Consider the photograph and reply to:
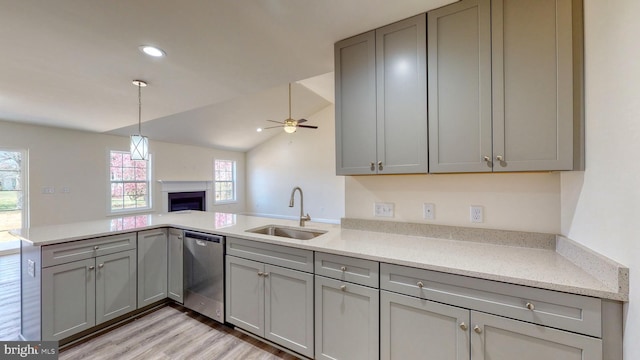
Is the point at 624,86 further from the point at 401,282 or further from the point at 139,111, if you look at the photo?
the point at 139,111

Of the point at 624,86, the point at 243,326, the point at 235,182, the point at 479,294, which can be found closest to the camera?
the point at 624,86

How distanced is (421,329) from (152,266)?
2.44 meters

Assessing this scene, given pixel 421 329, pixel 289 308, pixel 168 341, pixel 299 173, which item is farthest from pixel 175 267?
pixel 299 173

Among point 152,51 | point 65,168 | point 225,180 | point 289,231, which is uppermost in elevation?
point 152,51

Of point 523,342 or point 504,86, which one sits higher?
point 504,86

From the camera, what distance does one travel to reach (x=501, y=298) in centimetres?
117

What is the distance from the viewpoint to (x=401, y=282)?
141cm

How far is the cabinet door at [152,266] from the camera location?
2.41 meters

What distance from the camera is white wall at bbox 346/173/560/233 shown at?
1578 millimetres

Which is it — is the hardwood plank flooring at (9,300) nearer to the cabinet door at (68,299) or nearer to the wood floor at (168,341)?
the wood floor at (168,341)

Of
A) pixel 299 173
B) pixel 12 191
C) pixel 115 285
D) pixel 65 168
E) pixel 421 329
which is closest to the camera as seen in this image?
pixel 421 329

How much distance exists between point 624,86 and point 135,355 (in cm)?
320

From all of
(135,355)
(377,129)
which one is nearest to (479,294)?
(377,129)
